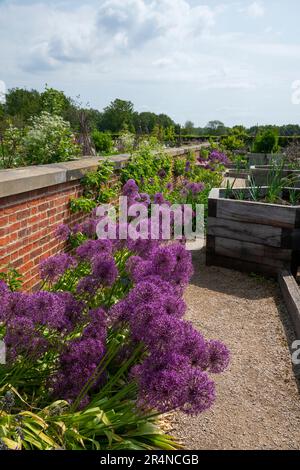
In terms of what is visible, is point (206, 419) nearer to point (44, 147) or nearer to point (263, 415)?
point (263, 415)

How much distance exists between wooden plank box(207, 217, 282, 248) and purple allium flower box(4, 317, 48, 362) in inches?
138

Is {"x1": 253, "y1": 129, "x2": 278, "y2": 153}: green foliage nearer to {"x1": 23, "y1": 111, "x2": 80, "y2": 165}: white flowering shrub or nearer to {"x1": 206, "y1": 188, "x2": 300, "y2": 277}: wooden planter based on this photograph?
{"x1": 23, "y1": 111, "x2": 80, "y2": 165}: white flowering shrub

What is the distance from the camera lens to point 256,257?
5195 millimetres

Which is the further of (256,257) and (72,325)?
(256,257)

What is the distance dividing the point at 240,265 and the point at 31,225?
2568 mm

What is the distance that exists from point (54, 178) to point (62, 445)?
2.85 metres

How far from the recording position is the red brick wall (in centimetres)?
356

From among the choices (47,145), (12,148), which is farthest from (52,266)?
(12,148)

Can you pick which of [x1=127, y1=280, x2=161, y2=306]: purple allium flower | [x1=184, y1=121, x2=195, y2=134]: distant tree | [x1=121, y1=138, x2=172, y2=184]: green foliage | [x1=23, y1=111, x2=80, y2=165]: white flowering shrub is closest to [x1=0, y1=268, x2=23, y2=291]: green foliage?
[x1=127, y1=280, x2=161, y2=306]: purple allium flower

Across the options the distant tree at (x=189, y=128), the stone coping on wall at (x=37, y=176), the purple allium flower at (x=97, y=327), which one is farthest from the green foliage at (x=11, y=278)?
the distant tree at (x=189, y=128)

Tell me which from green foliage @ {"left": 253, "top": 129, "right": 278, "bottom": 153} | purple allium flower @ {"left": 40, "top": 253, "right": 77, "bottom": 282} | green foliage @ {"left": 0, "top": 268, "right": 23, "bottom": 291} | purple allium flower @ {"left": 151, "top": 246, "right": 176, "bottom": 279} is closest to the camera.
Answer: purple allium flower @ {"left": 151, "top": 246, "right": 176, "bottom": 279}

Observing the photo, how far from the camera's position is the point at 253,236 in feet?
17.0

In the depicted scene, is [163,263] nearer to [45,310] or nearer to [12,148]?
[45,310]

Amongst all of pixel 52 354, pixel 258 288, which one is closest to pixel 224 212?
pixel 258 288
